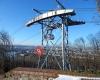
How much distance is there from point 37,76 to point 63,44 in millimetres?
15539

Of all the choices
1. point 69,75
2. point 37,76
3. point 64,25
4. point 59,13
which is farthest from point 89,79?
point 64,25

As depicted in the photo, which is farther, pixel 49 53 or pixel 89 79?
pixel 49 53

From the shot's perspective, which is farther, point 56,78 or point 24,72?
point 24,72

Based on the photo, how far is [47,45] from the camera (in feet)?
83.7

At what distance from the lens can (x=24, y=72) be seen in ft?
29.7

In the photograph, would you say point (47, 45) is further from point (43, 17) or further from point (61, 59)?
point (43, 17)

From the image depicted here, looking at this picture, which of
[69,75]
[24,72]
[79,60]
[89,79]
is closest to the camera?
[89,79]

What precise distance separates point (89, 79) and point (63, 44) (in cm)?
1648

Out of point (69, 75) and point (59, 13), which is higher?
point (59, 13)

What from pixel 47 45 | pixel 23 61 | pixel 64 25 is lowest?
pixel 23 61

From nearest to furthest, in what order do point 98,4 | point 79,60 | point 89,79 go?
1. point 98,4
2. point 89,79
3. point 79,60

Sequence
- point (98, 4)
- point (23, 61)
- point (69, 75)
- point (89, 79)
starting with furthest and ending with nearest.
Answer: point (23, 61), point (69, 75), point (89, 79), point (98, 4)

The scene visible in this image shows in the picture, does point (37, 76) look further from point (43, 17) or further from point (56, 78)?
point (43, 17)

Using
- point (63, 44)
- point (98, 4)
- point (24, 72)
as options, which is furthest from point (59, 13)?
point (98, 4)
